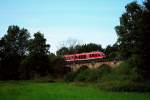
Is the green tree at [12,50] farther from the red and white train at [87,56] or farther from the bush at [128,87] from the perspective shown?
the bush at [128,87]

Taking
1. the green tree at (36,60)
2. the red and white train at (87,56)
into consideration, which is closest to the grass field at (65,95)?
the green tree at (36,60)

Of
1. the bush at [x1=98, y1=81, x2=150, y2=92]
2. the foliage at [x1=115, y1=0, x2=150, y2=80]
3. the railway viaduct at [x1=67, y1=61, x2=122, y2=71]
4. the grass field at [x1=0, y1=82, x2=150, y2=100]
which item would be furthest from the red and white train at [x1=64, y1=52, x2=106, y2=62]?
the grass field at [x1=0, y1=82, x2=150, y2=100]

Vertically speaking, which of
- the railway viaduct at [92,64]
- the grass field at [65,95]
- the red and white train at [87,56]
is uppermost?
the red and white train at [87,56]

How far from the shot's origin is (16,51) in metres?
79.2

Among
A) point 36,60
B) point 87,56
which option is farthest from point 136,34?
point 87,56

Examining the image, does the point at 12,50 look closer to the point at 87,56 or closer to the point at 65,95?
the point at 87,56

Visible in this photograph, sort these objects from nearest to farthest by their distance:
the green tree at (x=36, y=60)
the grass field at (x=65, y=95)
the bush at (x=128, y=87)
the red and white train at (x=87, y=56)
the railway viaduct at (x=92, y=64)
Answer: the grass field at (x=65, y=95), the bush at (x=128, y=87), the railway viaduct at (x=92, y=64), the green tree at (x=36, y=60), the red and white train at (x=87, y=56)

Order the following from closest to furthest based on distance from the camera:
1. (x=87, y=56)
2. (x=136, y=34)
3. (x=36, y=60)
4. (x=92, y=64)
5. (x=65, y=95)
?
(x=65, y=95), (x=136, y=34), (x=36, y=60), (x=92, y=64), (x=87, y=56)

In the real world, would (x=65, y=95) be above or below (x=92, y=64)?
below

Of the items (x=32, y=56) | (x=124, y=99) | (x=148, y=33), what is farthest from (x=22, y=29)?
(x=124, y=99)

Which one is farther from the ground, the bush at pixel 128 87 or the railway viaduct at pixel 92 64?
the railway viaduct at pixel 92 64

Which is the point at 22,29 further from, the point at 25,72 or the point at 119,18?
the point at 119,18

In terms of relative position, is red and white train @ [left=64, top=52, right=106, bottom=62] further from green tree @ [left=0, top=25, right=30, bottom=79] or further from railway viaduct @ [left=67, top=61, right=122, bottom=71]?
green tree @ [left=0, top=25, right=30, bottom=79]

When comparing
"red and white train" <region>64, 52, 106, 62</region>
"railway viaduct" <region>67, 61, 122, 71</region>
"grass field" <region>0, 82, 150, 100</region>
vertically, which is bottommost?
"grass field" <region>0, 82, 150, 100</region>
